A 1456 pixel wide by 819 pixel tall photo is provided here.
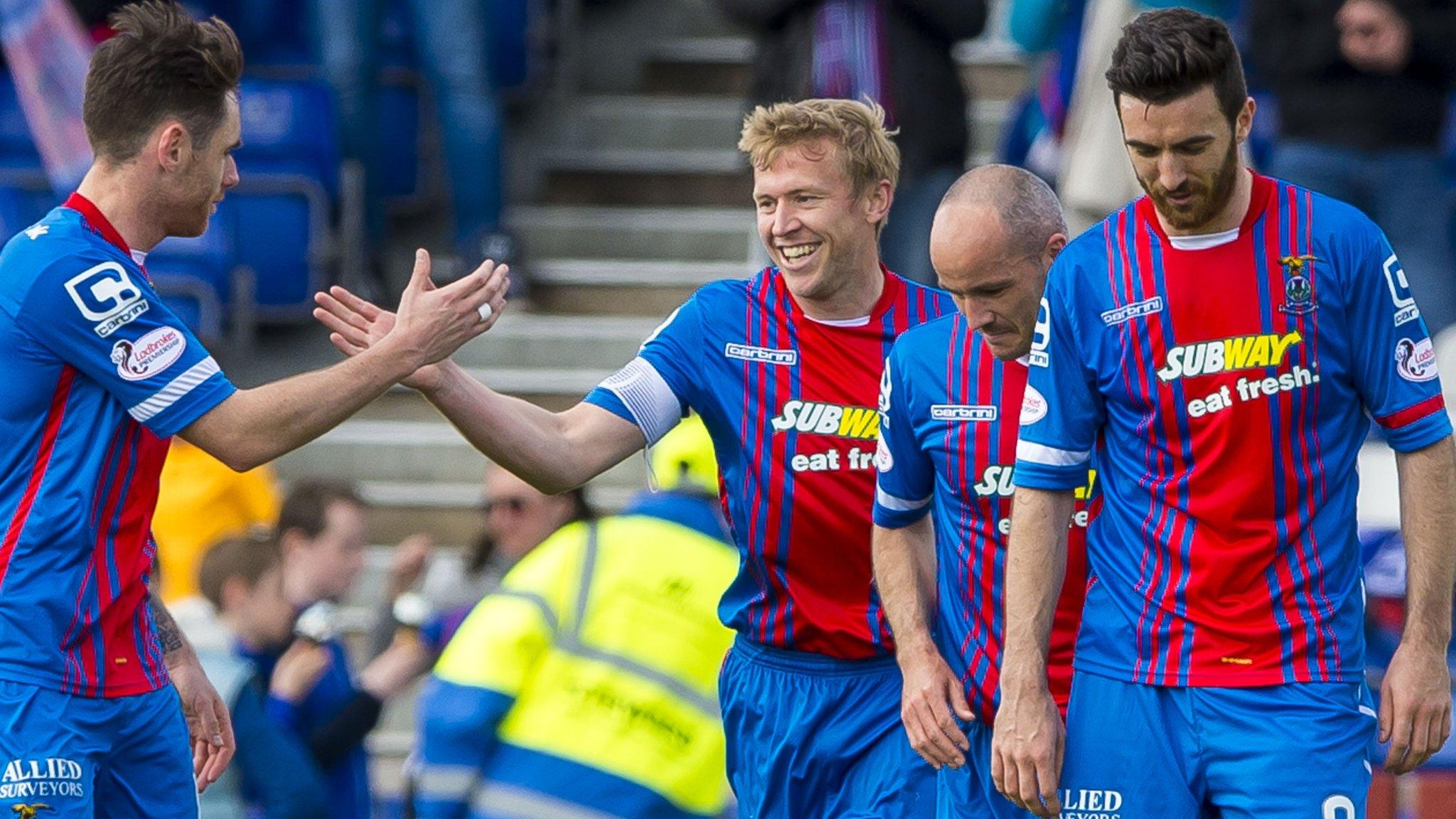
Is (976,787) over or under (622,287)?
under

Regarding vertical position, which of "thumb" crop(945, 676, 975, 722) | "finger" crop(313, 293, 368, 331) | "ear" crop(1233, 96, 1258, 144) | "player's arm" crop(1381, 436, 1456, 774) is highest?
"ear" crop(1233, 96, 1258, 144)

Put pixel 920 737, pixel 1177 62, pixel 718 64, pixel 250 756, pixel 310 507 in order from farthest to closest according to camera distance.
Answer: pixel 718 64 < pixel 310 507 < pixel 250 756 < pixel 920 737 < pixel 1177 62

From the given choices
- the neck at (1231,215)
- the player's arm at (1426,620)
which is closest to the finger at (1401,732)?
the player's arm at (1426,620)

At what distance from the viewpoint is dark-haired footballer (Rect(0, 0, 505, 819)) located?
4230 millimetres

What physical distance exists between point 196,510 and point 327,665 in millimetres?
1789

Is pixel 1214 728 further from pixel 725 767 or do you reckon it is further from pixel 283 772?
pixel 283 772

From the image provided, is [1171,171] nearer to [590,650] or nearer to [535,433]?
[535,433]

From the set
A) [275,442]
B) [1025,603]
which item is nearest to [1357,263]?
[1025,603]

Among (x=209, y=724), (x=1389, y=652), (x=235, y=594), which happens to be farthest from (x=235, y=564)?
(x=1389, y=652)

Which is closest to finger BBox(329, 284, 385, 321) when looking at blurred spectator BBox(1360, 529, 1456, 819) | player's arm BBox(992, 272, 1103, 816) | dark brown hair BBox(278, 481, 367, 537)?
player's arm BBox(992, 272, 1103, 816)

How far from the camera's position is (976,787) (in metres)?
4.67

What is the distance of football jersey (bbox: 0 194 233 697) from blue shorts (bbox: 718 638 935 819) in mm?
1470

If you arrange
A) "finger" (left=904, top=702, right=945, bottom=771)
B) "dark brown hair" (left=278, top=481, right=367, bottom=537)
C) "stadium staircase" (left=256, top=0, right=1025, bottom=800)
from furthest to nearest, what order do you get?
"stadium staircase" (left=256, top=0, right=1025, bottom=800)
"dark brown hair" (left=278, top=481, right=367, bottom=537)
"finger" (left=904, top=702, right=945, bottom=771)

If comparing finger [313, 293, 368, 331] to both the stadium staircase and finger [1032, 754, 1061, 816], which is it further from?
the stadium staircase
